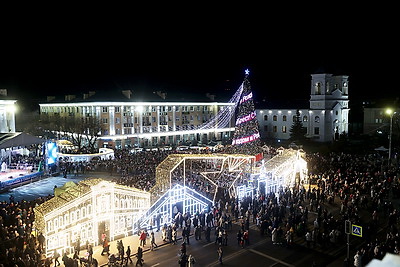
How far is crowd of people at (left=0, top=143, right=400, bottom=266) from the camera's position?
604 inches

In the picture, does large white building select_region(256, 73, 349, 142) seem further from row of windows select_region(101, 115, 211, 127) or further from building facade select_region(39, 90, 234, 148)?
row of windows select_region(101, 115, 211, 127)

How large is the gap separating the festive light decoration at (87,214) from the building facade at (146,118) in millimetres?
33951

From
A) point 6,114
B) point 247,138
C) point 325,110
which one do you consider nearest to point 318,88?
point 325,110

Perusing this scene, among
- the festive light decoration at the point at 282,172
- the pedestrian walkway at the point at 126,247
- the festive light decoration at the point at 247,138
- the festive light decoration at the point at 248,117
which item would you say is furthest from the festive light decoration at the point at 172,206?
the festive light decoration at the point at 248,117

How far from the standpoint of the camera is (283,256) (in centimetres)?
1591

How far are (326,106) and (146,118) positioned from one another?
103 ft

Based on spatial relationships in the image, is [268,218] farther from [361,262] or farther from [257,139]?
[257,139]

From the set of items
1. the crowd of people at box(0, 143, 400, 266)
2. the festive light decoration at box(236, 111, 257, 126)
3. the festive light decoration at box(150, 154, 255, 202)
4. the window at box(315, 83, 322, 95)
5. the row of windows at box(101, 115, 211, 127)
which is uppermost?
the window at box(315, 83, 322, 95)

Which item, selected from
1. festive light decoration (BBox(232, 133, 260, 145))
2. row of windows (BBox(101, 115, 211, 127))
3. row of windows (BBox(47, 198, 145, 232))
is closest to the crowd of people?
row of windows (BBox(47, 198, 145, 232))

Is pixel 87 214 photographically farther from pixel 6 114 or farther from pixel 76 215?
pixel 6 114

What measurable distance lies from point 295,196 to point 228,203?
461cm

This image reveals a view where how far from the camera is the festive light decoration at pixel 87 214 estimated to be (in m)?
15.6

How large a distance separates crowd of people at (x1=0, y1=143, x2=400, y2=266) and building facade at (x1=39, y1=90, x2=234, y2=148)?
77.3 feet

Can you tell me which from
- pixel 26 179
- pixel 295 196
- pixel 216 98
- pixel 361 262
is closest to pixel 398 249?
pixel 361 262
